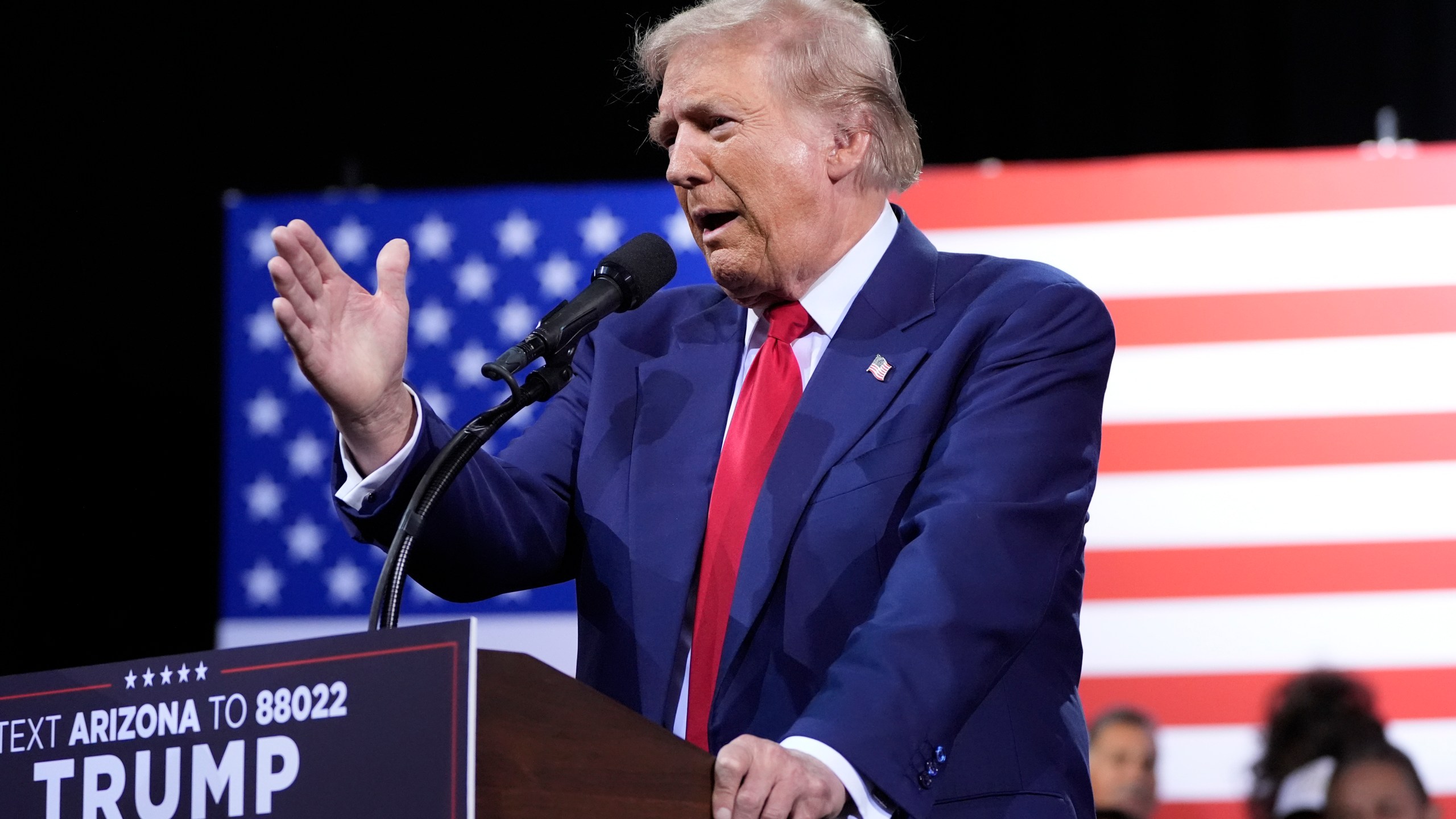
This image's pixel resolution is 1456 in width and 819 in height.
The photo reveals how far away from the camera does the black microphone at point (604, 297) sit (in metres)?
1.37

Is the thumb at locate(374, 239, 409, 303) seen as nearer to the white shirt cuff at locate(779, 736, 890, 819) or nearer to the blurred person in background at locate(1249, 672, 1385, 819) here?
the white shirt cuff at locate(779, 736, 890, 819)

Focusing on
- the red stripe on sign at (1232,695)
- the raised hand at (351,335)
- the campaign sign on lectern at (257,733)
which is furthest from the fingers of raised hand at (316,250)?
the red stripe on sign at (1232,695)

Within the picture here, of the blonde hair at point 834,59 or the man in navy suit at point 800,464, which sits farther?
the blonde hair at point 834,59

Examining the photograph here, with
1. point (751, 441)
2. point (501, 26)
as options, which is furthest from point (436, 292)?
point (751, 441)

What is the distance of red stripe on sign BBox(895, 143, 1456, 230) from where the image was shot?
3.98 m

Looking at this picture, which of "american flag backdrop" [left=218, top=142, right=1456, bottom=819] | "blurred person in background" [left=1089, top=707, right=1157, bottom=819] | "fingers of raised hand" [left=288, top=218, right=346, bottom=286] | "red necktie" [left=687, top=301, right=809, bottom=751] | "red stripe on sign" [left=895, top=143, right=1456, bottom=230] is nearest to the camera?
"fingers of raised hand" [left=288, top=218, right=346, bottom=286]

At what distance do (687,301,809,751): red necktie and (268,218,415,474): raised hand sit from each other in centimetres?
35

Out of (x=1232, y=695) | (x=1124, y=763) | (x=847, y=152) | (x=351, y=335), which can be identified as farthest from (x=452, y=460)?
(x=1232, y=695)

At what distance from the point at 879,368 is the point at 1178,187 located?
272 cm

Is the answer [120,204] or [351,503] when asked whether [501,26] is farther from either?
[351,503]

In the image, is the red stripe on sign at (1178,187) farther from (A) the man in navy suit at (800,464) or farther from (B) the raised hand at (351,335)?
(B) the raised hand at (351,335)

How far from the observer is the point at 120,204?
4172 mm

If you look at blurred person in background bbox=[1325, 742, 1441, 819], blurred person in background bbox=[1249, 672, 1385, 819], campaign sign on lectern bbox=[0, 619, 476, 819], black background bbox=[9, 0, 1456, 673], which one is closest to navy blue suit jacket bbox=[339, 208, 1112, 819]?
campaign sign on lectern bbox=[0, 619, 476, 819]

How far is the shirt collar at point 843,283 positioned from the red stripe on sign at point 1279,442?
7.68ft
